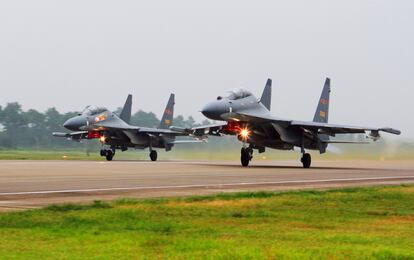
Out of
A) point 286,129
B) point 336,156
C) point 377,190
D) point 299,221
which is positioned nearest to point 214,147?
point 336,156

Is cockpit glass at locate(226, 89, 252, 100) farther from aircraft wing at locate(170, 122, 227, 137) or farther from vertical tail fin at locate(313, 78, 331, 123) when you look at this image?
vertical tail fin at locate(313, 78, 331, 123)

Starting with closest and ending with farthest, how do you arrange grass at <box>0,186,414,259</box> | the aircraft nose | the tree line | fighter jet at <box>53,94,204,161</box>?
grass at <box>0,186,414,259</box> → the aircraft nose → fighter jet at <box>53,94,204,161</box> → the tree line

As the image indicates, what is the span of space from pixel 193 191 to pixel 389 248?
32.9 feet

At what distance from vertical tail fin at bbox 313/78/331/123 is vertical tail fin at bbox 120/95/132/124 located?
16.8 m

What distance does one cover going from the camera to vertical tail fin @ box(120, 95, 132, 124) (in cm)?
5728

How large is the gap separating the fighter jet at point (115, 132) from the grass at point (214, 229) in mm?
33039

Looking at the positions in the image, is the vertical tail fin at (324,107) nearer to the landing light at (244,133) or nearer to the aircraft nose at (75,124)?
the landing light at (244,133)

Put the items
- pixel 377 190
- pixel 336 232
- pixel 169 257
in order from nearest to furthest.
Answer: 1. pixel 169 257
2. pixel 336 232
3. pixel 377 190

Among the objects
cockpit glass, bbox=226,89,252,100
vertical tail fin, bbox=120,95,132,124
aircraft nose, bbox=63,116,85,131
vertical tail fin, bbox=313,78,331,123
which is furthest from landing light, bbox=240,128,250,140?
vertical tail fin, bbox=120,95,132,124

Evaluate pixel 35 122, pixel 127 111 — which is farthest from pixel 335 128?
pixel 35 122

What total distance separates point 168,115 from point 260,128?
22.6 meters

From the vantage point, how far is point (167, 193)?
18.3m

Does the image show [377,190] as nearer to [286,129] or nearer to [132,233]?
[132,233]

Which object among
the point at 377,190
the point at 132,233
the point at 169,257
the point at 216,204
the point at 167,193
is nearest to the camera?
the point at 169,257
